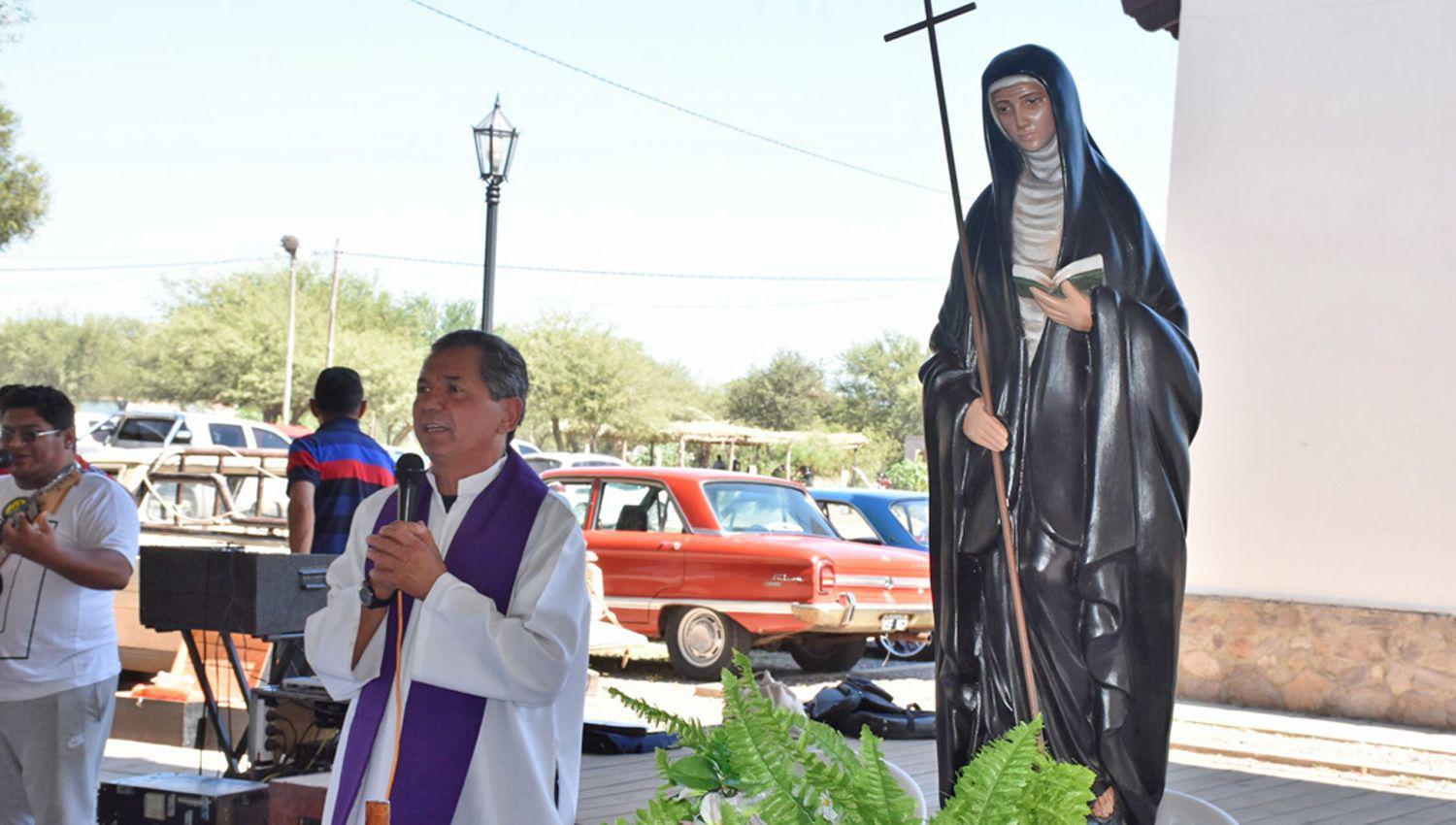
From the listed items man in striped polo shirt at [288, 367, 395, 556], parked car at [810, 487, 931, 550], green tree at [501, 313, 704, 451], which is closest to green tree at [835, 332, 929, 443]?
green tree at [501, 313, 704, 451]

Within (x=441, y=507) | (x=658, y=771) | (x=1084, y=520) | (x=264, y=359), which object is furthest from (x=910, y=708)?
(x=264, y=359)

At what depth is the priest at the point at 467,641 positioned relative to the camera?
9.91 feet

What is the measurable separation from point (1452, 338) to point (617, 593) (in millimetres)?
6566

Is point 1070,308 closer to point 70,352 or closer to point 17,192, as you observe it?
point 17,192

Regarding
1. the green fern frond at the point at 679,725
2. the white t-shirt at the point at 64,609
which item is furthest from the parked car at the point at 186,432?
the green fern frond at the point at 679,725

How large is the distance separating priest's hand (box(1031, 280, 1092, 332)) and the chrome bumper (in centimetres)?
805

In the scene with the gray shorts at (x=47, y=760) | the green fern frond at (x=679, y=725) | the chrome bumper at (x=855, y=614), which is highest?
the green fern frond at (x=679, y=725)

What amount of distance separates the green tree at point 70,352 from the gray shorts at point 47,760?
69.7m

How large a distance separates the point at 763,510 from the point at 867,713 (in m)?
3.92

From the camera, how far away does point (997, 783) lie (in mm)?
1151

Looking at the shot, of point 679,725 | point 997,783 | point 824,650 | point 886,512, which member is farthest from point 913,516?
point 997,783

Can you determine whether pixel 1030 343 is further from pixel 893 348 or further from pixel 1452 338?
pixel 893 348

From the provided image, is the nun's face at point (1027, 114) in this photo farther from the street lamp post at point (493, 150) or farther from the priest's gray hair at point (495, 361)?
the street lamp post at point (493, 150)

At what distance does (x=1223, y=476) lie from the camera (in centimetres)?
1027
